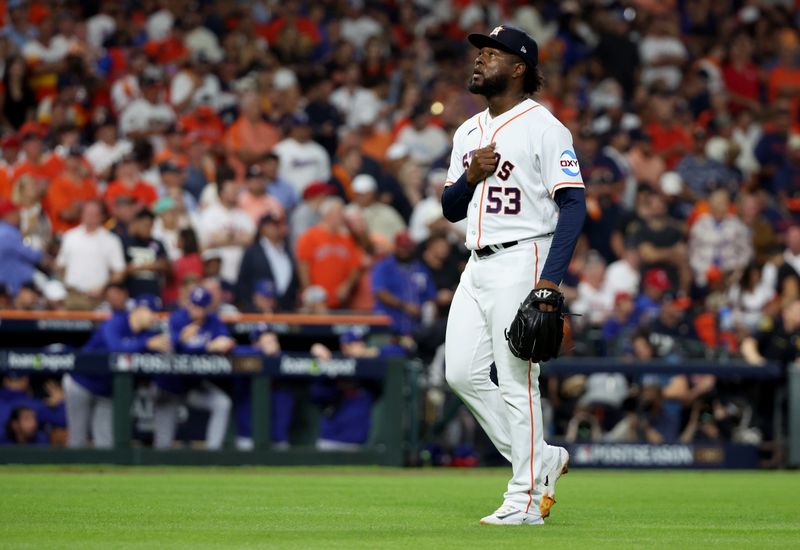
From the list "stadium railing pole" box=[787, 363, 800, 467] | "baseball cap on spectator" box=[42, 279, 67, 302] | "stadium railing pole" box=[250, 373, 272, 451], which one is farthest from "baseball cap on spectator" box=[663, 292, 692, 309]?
"baseball cap on spectator" box=[42, 279, 67, 302]

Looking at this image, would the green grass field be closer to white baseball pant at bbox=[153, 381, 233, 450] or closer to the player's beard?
white baseball pant at bbox=[153, 381, 233, 450]

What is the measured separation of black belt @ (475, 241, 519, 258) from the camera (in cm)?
689

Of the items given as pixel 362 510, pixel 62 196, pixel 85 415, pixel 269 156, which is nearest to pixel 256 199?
pixel 269 156

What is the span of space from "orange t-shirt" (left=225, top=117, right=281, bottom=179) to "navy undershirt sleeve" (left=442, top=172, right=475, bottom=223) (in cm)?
994

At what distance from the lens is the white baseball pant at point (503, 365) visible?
680cm

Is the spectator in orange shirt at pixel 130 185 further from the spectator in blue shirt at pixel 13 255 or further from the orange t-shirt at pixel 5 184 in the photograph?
the spectator in blue shirt at pixel 13 255

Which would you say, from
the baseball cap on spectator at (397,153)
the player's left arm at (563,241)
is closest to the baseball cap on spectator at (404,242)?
the baseball cap on spectator at (397,153)

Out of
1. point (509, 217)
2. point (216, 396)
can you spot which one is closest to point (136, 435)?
point (216, 396)

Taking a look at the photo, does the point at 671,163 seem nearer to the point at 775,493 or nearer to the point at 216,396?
the point at 216,396

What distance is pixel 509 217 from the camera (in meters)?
6.88

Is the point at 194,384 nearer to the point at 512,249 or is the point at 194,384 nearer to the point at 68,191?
the point at 68,191

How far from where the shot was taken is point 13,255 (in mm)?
13961

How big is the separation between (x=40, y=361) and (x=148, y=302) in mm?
1077

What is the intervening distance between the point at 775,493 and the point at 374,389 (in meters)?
4.23
